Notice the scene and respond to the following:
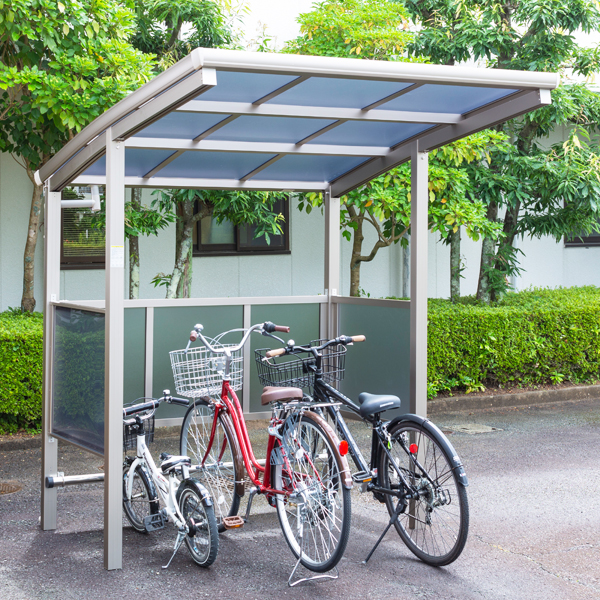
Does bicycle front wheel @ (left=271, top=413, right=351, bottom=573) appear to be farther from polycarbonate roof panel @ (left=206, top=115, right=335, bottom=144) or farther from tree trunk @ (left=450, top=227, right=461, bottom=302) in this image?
tree trunk @ (left=450, top=227, right=461, bottom=302)

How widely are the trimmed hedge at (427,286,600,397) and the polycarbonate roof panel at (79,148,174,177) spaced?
418cm

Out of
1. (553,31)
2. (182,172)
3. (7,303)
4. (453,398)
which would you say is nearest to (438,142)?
(182,172)

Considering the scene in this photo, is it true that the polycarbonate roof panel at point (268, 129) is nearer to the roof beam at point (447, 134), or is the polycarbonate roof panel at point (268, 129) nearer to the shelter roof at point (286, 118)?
the shelter roof at point (286, 118)

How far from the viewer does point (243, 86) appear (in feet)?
11.8

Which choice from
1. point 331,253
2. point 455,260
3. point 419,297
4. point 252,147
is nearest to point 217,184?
point 252,147

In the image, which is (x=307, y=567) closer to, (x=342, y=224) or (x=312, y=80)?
(x=312, y=80)

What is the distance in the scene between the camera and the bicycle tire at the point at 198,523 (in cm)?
385

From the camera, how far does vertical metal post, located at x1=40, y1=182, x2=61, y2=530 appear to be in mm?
4628

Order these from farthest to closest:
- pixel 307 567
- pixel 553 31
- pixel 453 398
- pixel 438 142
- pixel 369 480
Answer: pixel 553 31
pixel 453 398
pixel 438 142
pixel 369 480
pixel 307 567

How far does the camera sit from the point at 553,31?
9.06m

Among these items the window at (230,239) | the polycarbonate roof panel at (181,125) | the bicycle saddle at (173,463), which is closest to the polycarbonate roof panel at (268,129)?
the polycarbonate roof panel at (181,125)

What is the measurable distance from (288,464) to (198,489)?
0.49 m

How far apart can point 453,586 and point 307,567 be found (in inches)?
29.2

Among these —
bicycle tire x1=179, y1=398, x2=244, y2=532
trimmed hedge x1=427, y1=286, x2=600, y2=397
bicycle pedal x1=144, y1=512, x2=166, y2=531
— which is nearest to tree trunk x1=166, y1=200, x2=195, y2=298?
trimmed hedge x1=427, y1=286, x2=600, y2=397
